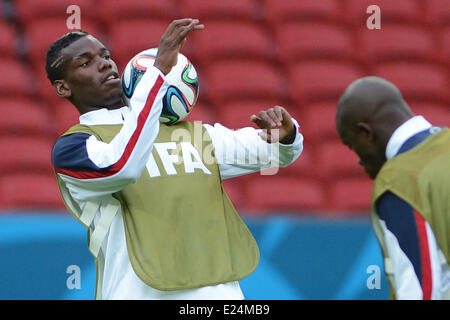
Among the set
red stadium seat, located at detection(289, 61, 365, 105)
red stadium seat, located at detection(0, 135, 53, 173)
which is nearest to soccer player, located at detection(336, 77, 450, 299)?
red stadium seat, located at detection(0, 135, 53, 173)

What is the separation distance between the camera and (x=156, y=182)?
2.59 meters

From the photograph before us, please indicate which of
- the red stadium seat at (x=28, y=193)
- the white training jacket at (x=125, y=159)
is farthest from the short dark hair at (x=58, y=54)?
the red stadium seat at (x=28, y=193)

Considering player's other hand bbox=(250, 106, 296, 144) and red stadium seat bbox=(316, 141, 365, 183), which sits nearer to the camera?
player's other hand bbox=(250, 106, 296, 144)

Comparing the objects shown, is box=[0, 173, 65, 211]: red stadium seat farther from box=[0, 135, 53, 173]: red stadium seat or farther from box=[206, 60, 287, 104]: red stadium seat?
box=[206, 60, 287, 104]: red stadium seat

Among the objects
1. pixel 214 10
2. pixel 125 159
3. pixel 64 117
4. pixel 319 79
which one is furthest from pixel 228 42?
pixel 125 159

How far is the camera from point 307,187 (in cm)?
506

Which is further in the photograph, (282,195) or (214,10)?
(214,10)

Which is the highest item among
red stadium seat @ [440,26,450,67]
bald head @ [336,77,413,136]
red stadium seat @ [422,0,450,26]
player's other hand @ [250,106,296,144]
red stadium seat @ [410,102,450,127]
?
red stadium seat @ [422,0,450,26]

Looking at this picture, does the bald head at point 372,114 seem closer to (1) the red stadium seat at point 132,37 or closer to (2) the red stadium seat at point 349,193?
(2) the red stadium seat at point 349,193

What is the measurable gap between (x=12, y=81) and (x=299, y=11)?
2.37 m

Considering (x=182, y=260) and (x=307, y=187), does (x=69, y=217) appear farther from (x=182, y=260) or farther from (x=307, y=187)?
(x=307, y=187)

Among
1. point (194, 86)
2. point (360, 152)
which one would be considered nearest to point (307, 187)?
point (194, 86)

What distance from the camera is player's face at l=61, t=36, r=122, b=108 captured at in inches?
109

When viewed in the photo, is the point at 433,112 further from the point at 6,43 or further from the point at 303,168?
the point at 6,43
